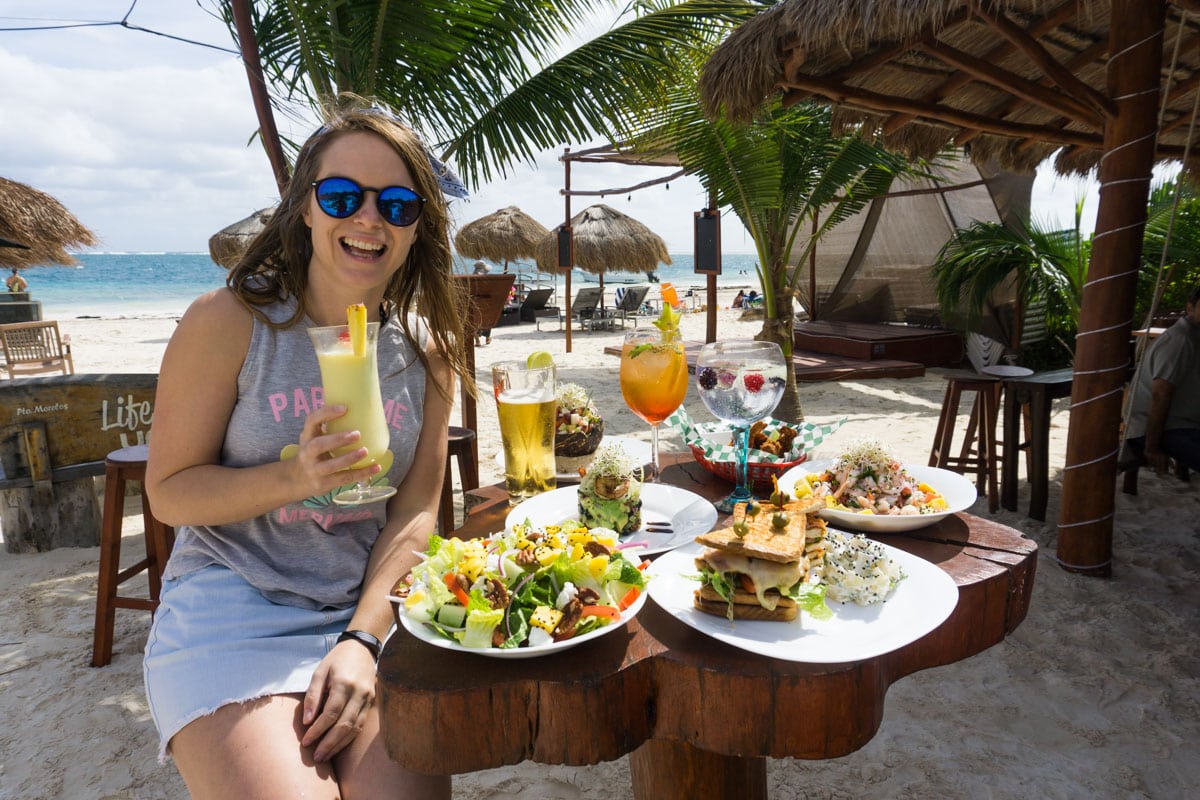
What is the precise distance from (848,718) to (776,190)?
20.0ft

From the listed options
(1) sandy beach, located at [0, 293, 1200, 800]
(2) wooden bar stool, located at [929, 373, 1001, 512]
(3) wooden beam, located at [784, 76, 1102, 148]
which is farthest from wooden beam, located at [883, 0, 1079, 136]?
(1) sandy beach, located at [0, 293, 1200, 800]

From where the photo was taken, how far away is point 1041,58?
370 cm

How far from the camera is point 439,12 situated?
4930 mm

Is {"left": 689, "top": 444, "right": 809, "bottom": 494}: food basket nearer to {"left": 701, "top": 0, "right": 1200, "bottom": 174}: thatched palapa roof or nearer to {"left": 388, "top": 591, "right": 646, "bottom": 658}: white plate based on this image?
{"left": 388, "top": 591, "right": 646, "bottom": 658}: white plate

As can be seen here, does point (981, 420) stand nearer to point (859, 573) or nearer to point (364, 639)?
point (859, 573)

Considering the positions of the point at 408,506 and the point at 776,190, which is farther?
the point at 776,190

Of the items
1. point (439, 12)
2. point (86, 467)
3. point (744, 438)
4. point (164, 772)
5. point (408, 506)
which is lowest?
point (164, 772)

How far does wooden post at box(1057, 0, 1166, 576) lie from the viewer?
11.3 feet

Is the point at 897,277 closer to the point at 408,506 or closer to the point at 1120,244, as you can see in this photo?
the point at 1120,244

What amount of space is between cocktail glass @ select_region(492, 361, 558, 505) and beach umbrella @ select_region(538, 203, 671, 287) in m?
17.5

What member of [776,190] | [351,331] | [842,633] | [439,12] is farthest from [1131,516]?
[439,12]

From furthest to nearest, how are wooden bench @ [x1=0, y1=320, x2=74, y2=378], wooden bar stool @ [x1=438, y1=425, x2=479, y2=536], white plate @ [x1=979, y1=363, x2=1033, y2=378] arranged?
wooden bench @ [x1=0, y1=320, x2=74, y2=378] < white plate @ [x1=979, y1=363, x2=1033, y2=378] < wooden bar stool @ [x1=438, y1=425, x2=479, y2=536]

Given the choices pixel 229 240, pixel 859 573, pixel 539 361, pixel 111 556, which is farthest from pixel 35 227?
pixel 859 573

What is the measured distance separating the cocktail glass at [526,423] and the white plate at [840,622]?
0.60 m
